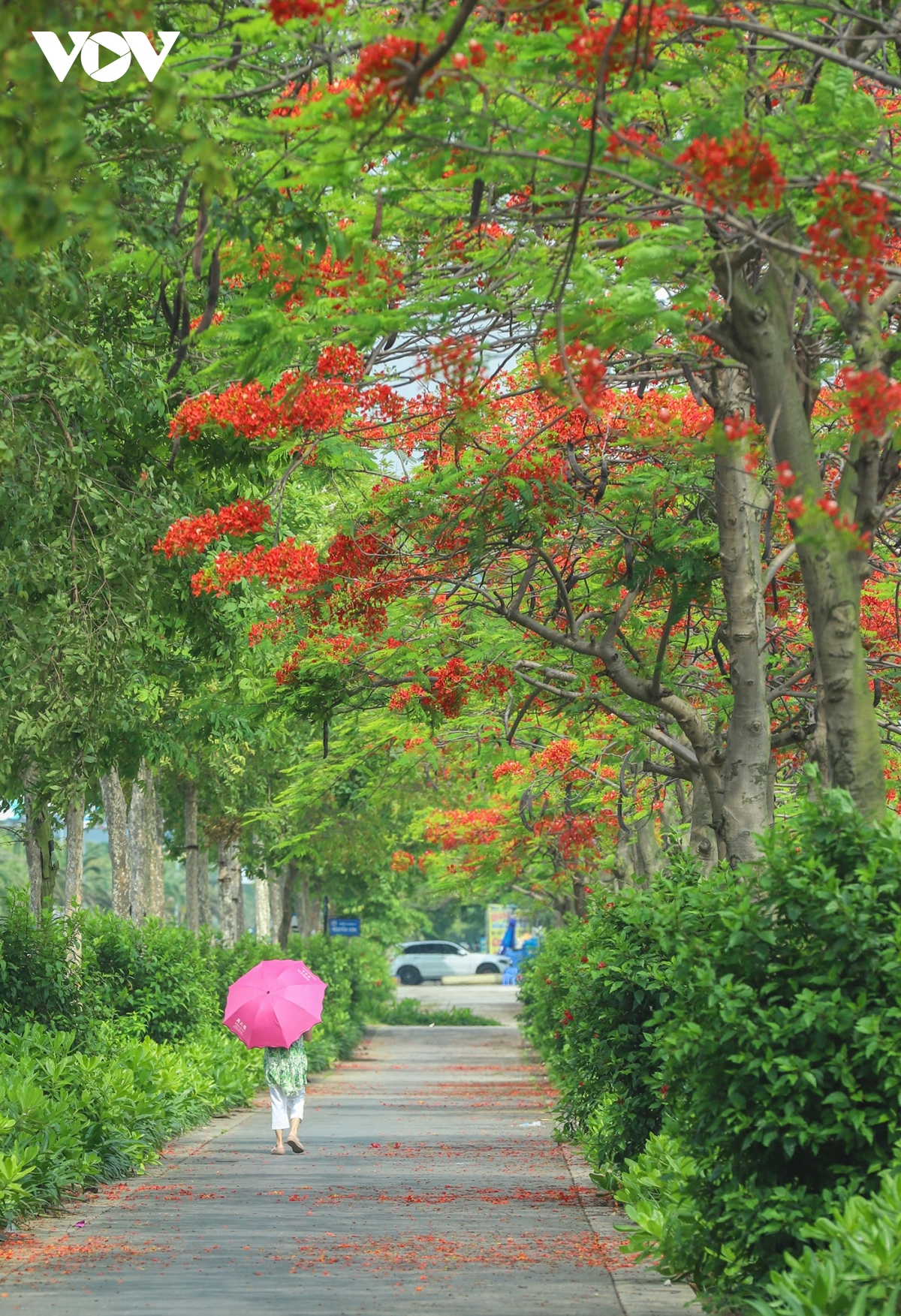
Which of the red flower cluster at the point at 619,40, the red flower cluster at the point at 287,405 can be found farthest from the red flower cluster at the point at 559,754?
the red flower cluster at the point at 619,40

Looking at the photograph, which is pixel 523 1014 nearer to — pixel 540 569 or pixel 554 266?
pixel 540 569

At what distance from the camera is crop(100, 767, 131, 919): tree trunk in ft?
80.6

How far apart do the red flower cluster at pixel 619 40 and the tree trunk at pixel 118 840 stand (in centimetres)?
Answer: 1867

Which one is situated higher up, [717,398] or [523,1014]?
[717,398]

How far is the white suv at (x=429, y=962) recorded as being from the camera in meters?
81.9

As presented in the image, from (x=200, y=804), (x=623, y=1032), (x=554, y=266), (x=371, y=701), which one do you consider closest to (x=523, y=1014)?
(x=200, y=804)

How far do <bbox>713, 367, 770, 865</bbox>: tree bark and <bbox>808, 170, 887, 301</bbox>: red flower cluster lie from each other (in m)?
4.22

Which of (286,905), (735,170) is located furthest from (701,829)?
(286,905)

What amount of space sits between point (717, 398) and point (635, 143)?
215 inches

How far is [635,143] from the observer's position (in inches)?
267

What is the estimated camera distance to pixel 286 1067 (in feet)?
50.7

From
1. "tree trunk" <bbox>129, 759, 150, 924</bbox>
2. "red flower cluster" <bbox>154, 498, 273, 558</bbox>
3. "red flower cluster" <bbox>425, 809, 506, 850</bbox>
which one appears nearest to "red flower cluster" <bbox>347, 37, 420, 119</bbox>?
"red flower cluster" <bbox>154, 498, 273, 558</bbox>

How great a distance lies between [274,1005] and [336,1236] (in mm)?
5031

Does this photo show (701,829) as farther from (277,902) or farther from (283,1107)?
(277,902)
